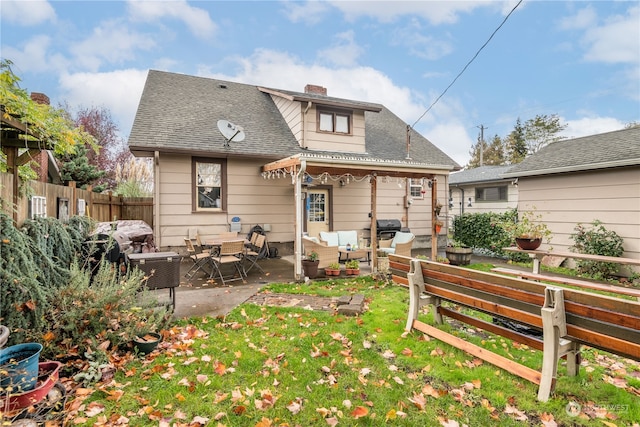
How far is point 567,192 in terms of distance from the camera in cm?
838

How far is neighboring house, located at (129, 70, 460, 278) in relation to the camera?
8.56 m

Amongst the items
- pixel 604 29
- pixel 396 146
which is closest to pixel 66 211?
pixel 396 146

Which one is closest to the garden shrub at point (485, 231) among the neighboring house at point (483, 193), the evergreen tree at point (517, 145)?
the neighboring house at point (483, 193)

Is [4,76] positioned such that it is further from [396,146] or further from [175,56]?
[175,56]

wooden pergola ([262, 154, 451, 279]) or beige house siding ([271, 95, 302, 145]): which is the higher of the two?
beige house siding ([271, 95, 302, 145])

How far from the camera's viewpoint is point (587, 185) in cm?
792

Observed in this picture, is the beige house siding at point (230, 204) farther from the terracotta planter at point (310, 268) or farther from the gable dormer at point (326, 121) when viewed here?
the terracotta planter at point (310, 268)

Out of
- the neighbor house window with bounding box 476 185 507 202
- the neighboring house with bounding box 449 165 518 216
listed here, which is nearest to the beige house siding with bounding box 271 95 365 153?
the neighboring house with bounding box 449 165 518 216

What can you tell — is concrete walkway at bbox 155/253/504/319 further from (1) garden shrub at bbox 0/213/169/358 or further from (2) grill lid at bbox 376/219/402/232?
(2) grill lid at bbox 376/219/402/232

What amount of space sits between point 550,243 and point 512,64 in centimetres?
685

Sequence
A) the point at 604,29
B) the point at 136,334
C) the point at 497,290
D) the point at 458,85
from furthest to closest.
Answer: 1. the point at 458,85
2. the point at 604,29
3. the point at 136,334
4. the point at 497,290

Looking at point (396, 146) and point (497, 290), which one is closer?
point (497, 290)

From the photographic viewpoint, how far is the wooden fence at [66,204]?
3.22m

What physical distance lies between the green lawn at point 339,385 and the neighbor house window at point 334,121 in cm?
812
